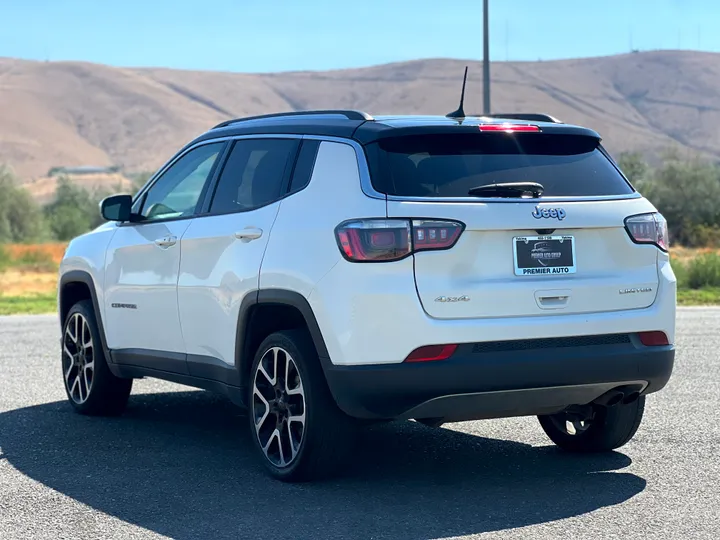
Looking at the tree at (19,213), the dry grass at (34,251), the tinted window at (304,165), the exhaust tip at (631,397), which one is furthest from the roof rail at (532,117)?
the tree at (19,213)

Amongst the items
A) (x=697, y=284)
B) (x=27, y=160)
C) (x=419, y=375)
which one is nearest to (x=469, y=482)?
(x=419, y=375)

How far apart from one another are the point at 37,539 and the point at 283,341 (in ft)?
5.22

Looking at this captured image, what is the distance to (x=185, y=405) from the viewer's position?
30.3 ft

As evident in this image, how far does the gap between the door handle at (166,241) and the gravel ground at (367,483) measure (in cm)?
124

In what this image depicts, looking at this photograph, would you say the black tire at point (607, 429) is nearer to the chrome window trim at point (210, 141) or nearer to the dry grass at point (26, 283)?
the chrome window trim at point (210, 141)

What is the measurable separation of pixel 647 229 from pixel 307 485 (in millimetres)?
2183

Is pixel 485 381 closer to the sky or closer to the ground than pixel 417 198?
closer to the ground

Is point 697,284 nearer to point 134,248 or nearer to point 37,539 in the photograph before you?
point 134,248

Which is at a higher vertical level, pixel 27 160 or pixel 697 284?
pixel 697 284

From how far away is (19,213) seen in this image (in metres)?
47.6

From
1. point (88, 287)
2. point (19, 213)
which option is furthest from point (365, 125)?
point (19, 213)

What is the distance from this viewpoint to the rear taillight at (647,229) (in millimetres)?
6203

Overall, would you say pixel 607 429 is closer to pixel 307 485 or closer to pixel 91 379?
pixel 307 485

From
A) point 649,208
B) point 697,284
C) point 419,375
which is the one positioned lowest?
point 697,284
